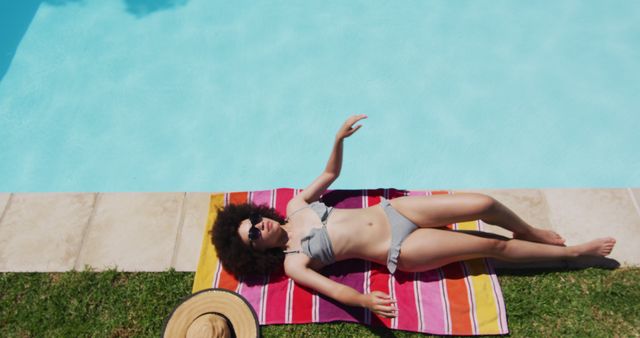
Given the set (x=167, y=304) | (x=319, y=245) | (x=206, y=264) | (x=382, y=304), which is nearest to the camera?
(x=382, y=304)

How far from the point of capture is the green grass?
393 centimetres

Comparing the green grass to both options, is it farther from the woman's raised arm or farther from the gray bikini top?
the woman's raised arm

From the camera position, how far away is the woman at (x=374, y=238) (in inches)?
151

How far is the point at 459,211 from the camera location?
3859 mm

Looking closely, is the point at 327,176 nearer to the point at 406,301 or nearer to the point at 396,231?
the point at 396,231

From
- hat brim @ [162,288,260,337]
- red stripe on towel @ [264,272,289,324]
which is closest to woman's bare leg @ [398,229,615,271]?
red stripe on towel @ [264,272,289,324]

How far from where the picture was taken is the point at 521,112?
6.23 m

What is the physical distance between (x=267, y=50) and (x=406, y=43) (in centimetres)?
229

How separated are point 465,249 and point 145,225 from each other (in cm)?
333

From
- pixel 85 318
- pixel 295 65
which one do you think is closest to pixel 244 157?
pixel 295 65

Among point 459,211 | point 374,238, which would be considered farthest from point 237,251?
point 459,211

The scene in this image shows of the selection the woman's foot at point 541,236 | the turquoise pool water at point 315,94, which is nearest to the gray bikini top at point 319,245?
the woman's foot at point 541,236

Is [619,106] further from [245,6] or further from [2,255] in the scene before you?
[2,255]

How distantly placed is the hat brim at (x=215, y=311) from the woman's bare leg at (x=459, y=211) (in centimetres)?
166
